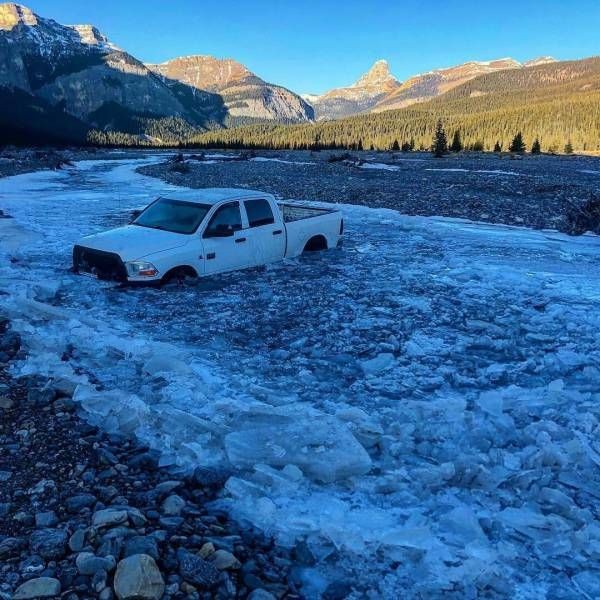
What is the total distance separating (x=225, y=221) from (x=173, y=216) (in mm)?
1010

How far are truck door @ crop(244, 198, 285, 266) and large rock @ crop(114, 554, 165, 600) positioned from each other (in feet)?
26.0

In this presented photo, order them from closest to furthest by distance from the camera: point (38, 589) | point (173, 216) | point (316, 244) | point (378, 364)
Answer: point (38, 589) < point (378, 364) < point (173, 216) < point (316, 244)

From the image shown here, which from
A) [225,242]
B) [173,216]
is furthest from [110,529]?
[173,216]

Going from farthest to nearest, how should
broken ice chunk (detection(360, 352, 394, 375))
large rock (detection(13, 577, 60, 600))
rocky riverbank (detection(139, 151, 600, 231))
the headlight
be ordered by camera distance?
rocky riverbank (detection(139, 151, 600, 231))
the headlight
broken ice chunk (detection(360, 352, 394, 375))
large rock (detection(13, 577, 60, 600))

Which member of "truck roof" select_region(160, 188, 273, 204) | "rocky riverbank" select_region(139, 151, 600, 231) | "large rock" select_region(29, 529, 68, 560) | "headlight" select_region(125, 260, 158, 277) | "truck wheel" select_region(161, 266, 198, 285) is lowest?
"large rock" select_region(29, 529, 68, 560)

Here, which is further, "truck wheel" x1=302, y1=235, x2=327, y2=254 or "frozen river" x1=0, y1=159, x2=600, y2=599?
"truck wheel" x1=302, y1=235, x2=327, y2=254

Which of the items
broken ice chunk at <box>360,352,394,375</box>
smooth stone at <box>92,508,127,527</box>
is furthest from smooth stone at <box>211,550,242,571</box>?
broken ice chunk at <box>360,352,394,375</box>

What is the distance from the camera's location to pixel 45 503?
394 centimetres

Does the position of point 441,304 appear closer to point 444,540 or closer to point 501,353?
point 501,353

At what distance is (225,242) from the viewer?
1034 centimetres

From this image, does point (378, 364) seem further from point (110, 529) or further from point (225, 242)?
point (225, 242)

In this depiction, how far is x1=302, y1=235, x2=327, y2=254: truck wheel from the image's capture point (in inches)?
489

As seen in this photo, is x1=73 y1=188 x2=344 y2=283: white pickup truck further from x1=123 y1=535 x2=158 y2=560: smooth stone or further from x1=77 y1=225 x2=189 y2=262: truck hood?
x1=123 y1=535 x2=158 y2=560: smooth stone

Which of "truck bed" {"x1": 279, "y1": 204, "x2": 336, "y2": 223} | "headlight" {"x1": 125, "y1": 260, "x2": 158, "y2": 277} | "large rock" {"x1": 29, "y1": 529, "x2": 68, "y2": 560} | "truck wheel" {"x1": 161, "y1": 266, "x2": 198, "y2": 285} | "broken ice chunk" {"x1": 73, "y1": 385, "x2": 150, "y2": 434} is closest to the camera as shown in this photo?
"large rock" {"x1": 29, "y1": 529, "x2": 68, "y2": 560}
